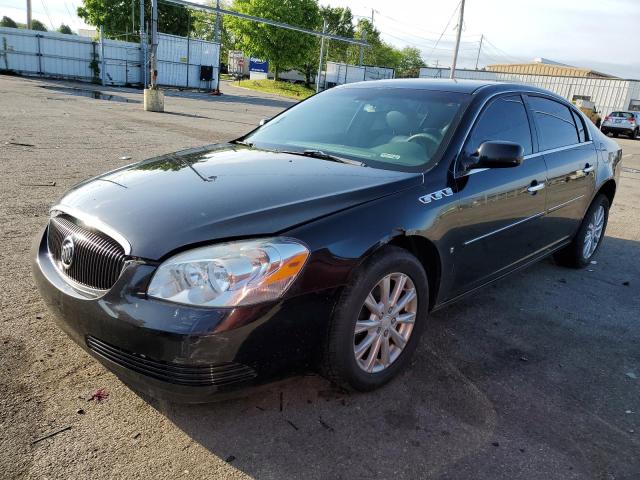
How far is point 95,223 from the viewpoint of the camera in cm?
245

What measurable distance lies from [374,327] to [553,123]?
9.10ft

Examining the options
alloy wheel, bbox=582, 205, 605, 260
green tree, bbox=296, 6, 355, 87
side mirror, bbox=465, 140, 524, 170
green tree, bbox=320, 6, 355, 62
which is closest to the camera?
side mirror, bbox=465, 140, 524, 170

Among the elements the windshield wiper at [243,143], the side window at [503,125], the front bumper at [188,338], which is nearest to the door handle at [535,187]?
the side window at [503,125]

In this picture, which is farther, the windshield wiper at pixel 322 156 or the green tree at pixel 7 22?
the green tree at pixel 7 22

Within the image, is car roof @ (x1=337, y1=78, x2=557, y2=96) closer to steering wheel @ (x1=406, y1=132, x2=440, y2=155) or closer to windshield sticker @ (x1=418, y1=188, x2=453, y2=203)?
steering wheel @ (x1=406, y1=132, x2=440, y2=155)

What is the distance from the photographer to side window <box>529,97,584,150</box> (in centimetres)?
420

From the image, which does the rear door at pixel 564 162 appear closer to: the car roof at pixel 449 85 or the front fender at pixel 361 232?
the car roof at pixel 449 85

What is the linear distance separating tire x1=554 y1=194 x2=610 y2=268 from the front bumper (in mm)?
3539

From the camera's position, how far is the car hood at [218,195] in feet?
7.55

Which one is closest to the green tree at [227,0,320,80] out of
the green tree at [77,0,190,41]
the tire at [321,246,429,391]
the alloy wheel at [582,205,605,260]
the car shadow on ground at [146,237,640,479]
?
the green tree at [77,0,190,41]

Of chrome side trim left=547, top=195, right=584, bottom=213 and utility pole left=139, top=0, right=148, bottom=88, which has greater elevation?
utility pole left=139, top=0, right=148, bottom=88

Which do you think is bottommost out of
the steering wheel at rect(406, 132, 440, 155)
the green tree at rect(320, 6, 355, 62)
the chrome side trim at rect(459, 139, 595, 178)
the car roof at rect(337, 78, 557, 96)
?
the chrome side trim at rect(459, 139, 595, 178)

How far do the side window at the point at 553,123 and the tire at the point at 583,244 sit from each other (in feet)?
2.64

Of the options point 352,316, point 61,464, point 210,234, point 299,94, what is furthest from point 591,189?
point 299,94
